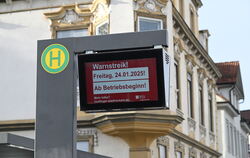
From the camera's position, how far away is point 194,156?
28.4 meters

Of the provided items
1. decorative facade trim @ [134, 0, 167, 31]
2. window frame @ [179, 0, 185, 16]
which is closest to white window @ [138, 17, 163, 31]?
decorative facade trim @ [134, 0, 167, 31]

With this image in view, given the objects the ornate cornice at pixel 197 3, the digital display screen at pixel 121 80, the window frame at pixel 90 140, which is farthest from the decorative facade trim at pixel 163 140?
the digital display screen at pixel 121 80

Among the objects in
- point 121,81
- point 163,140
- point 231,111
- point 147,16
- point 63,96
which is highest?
point 147,16

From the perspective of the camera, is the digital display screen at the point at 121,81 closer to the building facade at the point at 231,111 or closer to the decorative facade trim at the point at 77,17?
the decorative facade trim at the point at 77,17

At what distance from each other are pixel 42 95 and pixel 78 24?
14.1 m

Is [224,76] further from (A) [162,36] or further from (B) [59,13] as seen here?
(A) [162,36]

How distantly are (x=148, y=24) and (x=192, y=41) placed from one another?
6191 millimetres

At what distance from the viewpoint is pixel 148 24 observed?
2198 cm

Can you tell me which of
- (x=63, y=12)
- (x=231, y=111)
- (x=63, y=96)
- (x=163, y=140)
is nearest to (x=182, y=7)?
(x=63, y=12)

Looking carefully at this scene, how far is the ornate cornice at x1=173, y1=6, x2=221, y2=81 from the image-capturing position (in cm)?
2467

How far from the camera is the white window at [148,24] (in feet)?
71.4

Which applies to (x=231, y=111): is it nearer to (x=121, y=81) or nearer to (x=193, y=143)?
(x=193, y=143)

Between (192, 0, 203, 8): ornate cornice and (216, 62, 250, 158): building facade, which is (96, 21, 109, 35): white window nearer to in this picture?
(192, 0, 203, 8): ornate cornice

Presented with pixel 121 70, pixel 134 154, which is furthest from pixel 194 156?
pixel 121 70
